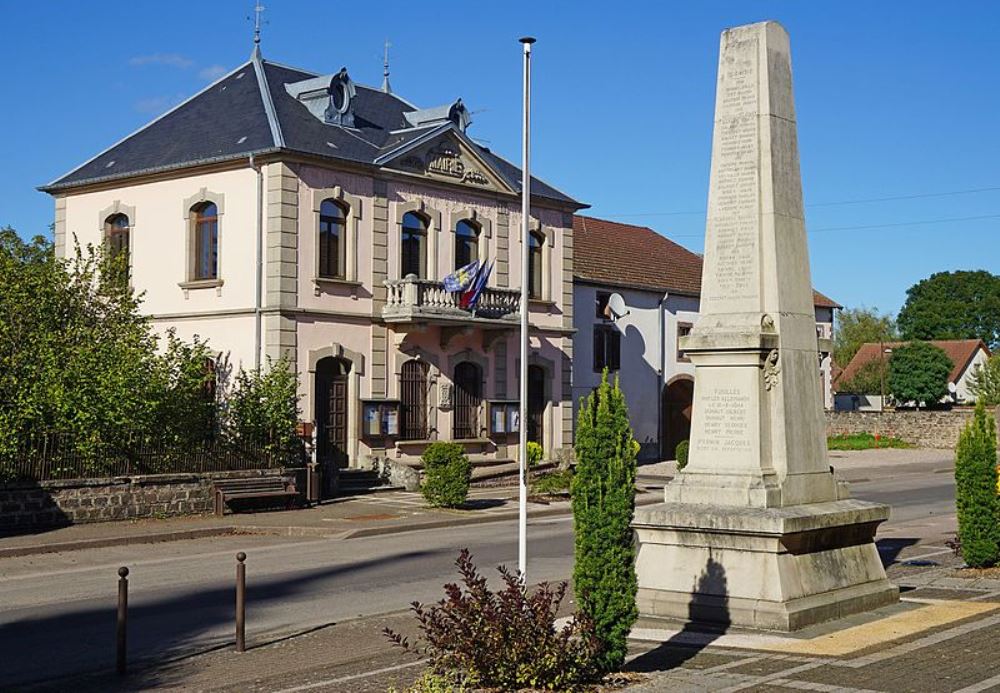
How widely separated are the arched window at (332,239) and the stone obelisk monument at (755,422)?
19.6 metres

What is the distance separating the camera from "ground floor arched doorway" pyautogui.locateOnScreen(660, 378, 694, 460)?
4597cm

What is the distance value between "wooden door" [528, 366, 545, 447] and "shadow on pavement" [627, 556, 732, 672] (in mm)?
25172

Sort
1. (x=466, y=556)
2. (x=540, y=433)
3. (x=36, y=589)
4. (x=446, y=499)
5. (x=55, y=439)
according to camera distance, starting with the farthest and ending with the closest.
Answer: (x=540, y=433), (x=446, y=499), (x=55, y=439), (x=36, y=589), (x=466, y=556)

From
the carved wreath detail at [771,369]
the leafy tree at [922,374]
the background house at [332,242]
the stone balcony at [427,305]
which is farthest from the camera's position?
the leafy tree at [922,374]

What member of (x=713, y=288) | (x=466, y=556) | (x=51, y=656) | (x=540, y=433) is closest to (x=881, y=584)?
(x=713, y=288)

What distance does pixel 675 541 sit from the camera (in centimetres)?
1205

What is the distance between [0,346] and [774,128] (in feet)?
55.7

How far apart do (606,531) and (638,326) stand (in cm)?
3624

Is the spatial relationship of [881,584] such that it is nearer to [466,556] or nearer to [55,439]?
[466,556]

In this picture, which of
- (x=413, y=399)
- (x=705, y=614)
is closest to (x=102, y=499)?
(x=413, y=399)

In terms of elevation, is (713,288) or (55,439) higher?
(713,288)

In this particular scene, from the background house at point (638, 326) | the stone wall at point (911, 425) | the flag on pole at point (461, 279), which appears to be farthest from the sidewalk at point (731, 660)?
the stone wall at point (911, 425)

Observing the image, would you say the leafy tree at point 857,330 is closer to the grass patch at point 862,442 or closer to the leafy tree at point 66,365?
the grass patch at point 862,442

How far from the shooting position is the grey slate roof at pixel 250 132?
31.2 m
